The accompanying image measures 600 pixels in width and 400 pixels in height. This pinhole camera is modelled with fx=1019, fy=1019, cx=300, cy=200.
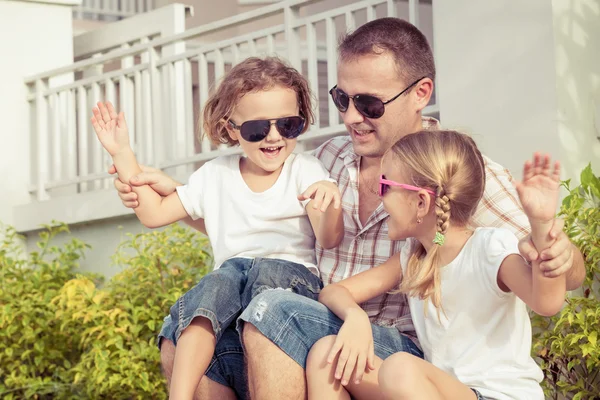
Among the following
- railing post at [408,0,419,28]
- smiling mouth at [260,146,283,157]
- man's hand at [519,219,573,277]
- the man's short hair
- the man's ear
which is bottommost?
man's hand at [519,219,573,277]

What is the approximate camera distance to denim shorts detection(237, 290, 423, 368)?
9.14 ft

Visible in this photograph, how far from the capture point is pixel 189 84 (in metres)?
6.75

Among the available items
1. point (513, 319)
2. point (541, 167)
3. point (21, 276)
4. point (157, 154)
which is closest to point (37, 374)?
point (21, 276)

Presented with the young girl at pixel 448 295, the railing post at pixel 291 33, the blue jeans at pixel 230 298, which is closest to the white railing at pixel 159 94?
the railing post at pixel 291 33

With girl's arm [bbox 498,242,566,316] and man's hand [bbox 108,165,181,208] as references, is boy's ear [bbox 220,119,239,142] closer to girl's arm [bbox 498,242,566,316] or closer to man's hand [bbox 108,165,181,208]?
man's hand [bbox 108,165,181,208]

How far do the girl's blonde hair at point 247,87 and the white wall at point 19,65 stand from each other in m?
4.49

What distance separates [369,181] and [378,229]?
0.20 metres

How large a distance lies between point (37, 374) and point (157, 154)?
1.64 metres

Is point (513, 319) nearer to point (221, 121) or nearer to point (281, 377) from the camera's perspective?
point (281, 377)

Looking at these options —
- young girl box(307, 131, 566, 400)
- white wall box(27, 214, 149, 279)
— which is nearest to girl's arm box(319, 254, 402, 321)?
young girl box(307, 131, 566, 400)

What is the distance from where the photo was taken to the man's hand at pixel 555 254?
2.30 metres

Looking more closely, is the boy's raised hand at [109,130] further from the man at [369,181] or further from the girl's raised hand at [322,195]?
the girl's raised hand at [322,195]

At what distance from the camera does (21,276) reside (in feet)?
22.4

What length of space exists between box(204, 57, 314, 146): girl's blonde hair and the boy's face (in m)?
0.17
